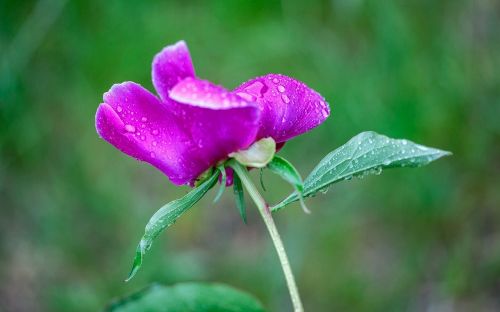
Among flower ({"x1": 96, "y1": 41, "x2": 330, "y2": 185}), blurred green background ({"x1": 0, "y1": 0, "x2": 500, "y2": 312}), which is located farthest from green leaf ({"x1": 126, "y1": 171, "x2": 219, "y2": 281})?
blurred green background ({"x1": 0, "y1": 0, "x2": 500, "y2": 312})

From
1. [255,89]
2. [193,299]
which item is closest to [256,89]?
[255,89]

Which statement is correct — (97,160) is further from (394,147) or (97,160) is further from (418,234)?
(394,147)

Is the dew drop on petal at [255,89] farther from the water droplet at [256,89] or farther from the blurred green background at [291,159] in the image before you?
the blurred green background at [291,159]

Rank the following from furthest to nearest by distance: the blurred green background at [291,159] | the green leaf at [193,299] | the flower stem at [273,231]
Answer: the blurred green background at [291,159] → the green leaf at [193,299] → the flower stem at [273,231]

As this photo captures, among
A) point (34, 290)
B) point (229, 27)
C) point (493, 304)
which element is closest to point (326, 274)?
point (493, 304)

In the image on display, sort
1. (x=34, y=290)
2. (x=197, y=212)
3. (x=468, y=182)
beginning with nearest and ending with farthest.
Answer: (x=468, y=182), (x=34, y=290), (x=197, y=212)

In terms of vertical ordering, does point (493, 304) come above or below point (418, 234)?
below

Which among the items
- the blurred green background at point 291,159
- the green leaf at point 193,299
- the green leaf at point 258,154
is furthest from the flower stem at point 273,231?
the blurred green background at point 291,159
